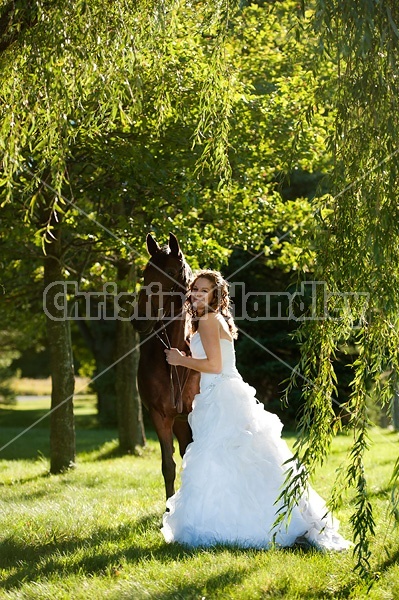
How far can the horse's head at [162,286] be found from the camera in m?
7.26

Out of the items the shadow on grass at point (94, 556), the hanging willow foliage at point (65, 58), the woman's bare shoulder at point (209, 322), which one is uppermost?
the hanging willow foliage at point (65, 58)

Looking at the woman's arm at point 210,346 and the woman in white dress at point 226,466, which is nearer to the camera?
the woman in white dress at point 226,466

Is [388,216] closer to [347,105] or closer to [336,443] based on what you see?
[347,105]

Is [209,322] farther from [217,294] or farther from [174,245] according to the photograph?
[174,245]

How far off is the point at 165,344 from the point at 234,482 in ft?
5.62

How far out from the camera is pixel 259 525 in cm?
629

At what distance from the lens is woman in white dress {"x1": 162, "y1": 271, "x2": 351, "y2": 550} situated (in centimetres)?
628

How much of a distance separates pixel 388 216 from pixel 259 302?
16.3 metres

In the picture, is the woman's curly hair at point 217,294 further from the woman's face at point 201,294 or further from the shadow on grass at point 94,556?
the shadow on grass at point 94,556

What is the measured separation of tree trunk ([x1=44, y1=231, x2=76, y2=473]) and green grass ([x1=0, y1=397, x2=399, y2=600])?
5.94 ft

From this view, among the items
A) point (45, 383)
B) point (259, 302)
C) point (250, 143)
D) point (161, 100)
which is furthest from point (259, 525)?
point (45, 383)

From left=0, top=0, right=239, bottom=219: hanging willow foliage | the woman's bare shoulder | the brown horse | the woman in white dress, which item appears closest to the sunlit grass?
the brown horse

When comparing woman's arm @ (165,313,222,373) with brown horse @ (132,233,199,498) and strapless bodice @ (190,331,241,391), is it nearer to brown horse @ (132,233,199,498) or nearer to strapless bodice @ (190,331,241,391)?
strapless bodice @ (190,331,241,391)

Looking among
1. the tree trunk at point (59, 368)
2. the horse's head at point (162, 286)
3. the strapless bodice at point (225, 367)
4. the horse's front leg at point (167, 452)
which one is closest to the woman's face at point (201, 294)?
the strapless bodice at point (225, 367)
